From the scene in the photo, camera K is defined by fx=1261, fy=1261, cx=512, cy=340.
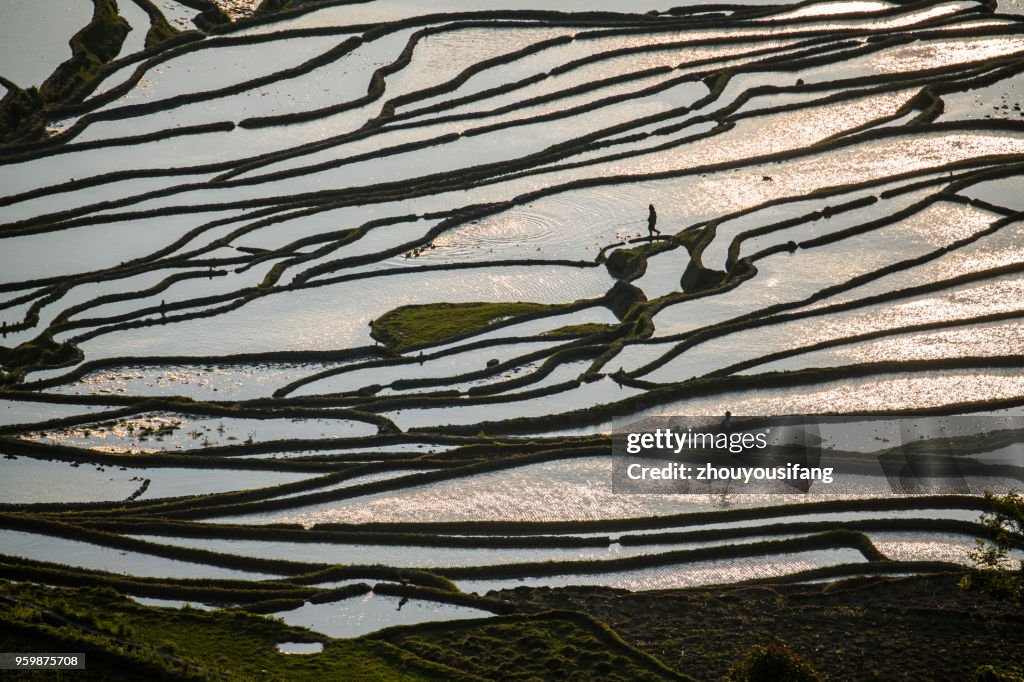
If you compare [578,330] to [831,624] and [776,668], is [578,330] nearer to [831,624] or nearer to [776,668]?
[831,624]

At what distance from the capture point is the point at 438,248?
106 ft

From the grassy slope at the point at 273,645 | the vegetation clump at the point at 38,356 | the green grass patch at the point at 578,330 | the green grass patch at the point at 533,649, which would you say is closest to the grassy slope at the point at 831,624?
the green grass patch at the point at 533,649

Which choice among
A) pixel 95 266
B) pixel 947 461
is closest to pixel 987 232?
pixel 947 461

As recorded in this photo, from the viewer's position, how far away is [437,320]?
28500 mm

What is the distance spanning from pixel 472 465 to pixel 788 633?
690cm

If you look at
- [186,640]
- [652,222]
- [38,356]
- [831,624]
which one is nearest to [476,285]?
[652,222]

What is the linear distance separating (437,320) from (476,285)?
2228 mm

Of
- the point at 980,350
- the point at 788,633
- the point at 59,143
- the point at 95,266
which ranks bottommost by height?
the point at 788,633

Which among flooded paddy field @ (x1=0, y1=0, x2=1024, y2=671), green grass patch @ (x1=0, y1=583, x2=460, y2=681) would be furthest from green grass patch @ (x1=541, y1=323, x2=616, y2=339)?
green grass patch @ (x1=0, y1=583, x2=460, y2=681)

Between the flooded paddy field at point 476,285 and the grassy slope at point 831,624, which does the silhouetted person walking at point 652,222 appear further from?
the grassy slope at point 831,624

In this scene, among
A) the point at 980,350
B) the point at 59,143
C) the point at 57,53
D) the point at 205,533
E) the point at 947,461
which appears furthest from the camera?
the point at 57,53

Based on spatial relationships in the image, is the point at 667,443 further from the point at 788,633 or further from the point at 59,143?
the point at 59,143

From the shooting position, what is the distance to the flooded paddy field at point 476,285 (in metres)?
19.7

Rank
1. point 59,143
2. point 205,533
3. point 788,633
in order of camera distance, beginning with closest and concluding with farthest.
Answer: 1. point 788,633
2. point 205,533
3. point 59,143
